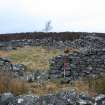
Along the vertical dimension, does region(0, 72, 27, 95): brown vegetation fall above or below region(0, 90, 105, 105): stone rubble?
below

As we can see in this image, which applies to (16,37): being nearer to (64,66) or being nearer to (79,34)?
(79,34)

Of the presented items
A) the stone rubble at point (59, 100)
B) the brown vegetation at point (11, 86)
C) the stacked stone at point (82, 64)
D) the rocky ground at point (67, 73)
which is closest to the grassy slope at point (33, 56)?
the rocky ground at point (67, 73)

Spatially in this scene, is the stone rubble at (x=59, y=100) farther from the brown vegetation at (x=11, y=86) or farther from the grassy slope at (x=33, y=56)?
the grassy slope at (x=33, y=56)

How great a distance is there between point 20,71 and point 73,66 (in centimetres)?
276

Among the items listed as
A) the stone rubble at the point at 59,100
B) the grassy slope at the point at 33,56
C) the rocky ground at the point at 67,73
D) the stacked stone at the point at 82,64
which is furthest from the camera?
the grassy slope at the point at 33,56

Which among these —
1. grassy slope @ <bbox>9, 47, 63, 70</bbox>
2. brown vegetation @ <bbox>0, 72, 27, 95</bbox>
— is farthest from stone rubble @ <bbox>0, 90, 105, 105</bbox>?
grassy slope @ <bbox>9, 47, 63, 70</bbox>

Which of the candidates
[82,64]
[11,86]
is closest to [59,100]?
[11,86]

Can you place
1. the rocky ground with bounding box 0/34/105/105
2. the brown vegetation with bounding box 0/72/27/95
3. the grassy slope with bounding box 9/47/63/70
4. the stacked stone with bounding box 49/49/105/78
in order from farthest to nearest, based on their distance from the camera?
the grassy slope with bounding box 9/47/63/70 < the stacked stone with bounding box 49/49/105/78 < the brown vegetation with bounding box 0/72/27/95 < the rocky ground with bounding box 0/34/105/105

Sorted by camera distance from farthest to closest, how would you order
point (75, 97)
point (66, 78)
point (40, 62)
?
1. point (40, 62)
2. point (66, 78)
3. point (75, 97)

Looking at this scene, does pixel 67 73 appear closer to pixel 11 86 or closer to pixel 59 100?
pixel 11 86

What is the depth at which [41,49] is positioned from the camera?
3334cm

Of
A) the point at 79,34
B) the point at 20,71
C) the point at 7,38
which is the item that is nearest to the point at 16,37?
the point at 7,38

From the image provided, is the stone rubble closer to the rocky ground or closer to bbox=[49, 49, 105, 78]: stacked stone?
the rocky ground

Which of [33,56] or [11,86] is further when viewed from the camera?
[33,56]
